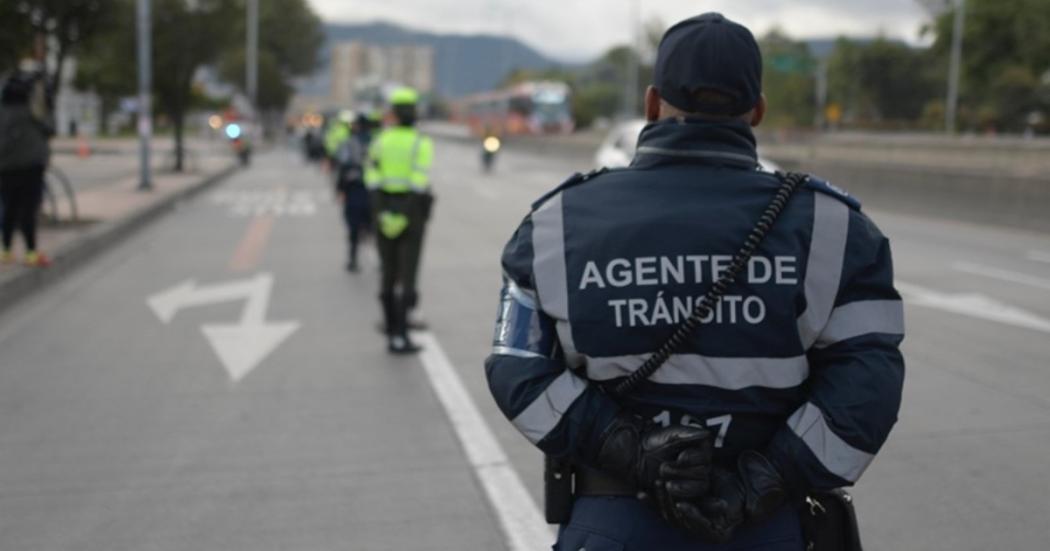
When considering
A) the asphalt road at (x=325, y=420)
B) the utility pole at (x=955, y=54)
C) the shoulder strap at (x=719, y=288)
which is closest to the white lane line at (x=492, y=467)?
the asphalt road at (x=325, y=420)

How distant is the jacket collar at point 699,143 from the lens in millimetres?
2373

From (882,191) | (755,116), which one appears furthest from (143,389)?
(882,191)

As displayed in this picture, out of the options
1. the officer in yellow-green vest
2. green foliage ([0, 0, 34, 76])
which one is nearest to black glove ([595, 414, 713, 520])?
the officer in yellow-green vest

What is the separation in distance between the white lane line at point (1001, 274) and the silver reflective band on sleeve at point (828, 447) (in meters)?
10.5

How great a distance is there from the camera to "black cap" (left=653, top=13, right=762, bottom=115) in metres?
2.33

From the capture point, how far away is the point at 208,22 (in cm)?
3353

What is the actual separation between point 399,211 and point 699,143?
639cm

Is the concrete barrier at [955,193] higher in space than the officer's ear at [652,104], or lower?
lower

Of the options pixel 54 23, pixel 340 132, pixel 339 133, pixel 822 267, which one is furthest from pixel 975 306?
pixel 54 23

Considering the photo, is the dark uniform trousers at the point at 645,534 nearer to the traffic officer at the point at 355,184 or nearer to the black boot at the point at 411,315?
the black boot at the point at 411,315

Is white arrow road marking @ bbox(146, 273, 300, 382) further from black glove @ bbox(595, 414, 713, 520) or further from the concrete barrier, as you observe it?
the concrete barrier

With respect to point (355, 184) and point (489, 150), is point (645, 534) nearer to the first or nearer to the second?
point (355, 184)

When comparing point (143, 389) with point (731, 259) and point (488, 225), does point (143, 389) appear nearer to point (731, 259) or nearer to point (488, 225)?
point (731, 259)

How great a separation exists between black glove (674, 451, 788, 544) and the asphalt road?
8.21 ft
